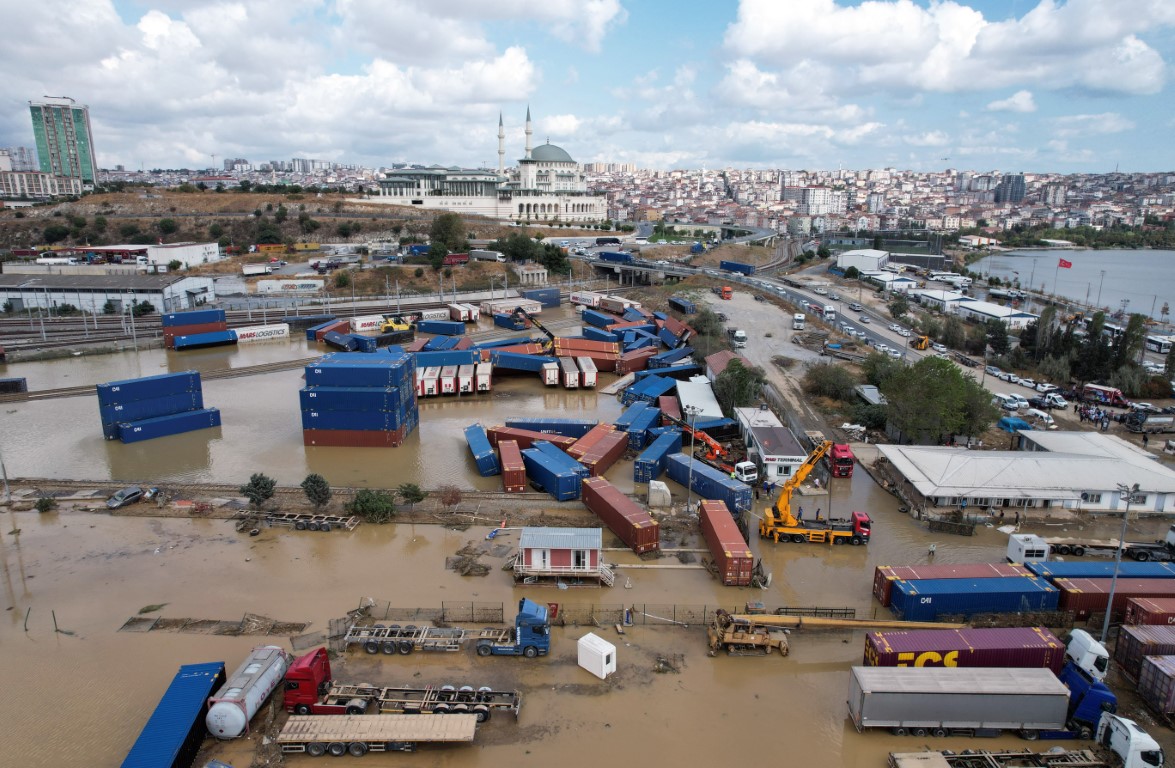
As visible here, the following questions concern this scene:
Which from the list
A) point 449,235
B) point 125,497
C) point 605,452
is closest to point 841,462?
point 605,452

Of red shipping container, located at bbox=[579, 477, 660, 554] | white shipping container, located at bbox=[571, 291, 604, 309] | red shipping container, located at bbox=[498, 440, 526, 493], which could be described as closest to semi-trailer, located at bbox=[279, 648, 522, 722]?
red shipping container, located at bbox=[579, 477, 660, 554]

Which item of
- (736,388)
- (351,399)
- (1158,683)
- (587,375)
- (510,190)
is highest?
(510,190)

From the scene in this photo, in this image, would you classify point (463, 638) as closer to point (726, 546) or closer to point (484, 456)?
point (726, 546)

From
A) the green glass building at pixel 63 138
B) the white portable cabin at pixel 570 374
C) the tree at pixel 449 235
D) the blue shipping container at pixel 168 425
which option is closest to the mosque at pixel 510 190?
the tree at pixel 449 235

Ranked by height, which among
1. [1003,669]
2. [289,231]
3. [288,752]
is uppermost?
[289,231]

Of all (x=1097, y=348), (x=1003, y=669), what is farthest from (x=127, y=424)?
(x=1097, y=348)

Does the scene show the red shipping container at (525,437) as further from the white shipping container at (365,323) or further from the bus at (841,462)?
the white shipping container at (365,323)

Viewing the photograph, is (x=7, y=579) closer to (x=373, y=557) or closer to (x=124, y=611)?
(x=124, y=611)
